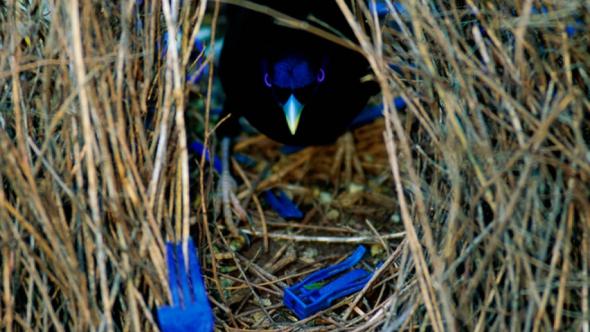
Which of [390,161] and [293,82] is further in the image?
[293,82]

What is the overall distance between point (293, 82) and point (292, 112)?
10 centimetres

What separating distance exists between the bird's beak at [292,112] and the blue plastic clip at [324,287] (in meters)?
0.49

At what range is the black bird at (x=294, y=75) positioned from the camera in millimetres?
2859

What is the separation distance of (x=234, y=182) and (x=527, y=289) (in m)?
1.55

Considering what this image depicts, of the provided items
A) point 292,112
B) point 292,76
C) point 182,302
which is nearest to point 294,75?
point 292,76

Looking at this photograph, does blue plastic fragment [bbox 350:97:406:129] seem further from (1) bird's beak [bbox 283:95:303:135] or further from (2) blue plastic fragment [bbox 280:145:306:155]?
(1) bird's beak [bbox 283:95:303:135]

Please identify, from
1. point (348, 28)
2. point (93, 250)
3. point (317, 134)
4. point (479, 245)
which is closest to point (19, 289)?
point (93, 250)

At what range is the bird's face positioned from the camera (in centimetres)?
283

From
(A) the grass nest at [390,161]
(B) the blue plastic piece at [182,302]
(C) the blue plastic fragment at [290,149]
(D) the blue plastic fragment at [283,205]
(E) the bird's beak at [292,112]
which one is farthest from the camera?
(C) the blue plastic fragment at [290,149]

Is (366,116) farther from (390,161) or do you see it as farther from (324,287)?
(390,161)

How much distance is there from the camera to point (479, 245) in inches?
78.4

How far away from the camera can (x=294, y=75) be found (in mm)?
2832

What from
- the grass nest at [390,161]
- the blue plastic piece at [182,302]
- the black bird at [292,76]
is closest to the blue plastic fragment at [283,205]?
the black bird at [292,76]

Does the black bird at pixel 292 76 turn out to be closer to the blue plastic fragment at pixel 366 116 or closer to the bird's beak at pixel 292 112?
the bird's beak at pixel 292 112
